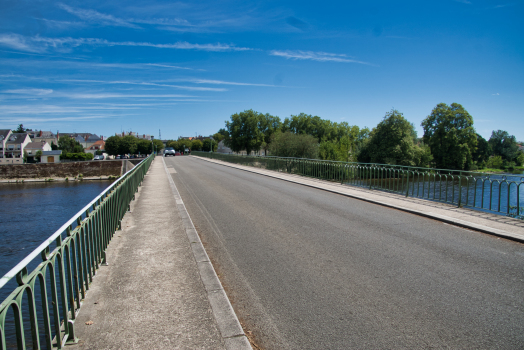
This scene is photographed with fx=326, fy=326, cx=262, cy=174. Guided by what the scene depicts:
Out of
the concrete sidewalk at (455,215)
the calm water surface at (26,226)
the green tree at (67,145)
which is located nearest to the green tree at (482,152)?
the concrete sidewalk at (455,215)

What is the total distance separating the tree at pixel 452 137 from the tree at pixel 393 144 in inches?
319

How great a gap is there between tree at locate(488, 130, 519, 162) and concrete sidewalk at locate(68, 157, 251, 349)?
84623mm

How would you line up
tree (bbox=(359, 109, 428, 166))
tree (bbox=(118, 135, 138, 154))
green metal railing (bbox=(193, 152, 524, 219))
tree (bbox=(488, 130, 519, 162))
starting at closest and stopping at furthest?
green metal railing (bbox=(193, 152, 524, 219)), tree (bbox=(359, 109, 428, 166)), tree (bbox=(488, 130, 519, 162)), tree (bbox=(118, 135, 138, 154))

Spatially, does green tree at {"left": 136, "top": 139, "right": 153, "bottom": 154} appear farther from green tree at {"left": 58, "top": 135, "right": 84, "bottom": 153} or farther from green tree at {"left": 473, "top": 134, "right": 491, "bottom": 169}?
green tree at {"left": 473, "top": 134, "right": 491, "bottom": 169}

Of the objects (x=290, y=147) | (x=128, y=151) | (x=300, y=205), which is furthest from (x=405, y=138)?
(x=128, y=151)

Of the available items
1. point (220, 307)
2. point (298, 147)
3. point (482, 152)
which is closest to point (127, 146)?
point (298, 147)

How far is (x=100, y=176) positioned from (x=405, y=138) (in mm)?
Result: 61004

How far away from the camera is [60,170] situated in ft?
221

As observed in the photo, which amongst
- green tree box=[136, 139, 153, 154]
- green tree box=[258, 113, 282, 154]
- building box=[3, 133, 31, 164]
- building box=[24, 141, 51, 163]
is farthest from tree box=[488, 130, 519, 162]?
building box=[3, 133, 31, 164]

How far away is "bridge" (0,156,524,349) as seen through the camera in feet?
9.91

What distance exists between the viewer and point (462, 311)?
3557 millimetres

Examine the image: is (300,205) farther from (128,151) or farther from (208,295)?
(128,151)

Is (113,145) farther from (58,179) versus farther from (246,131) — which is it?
(246,131)

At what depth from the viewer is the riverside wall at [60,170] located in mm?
63438
